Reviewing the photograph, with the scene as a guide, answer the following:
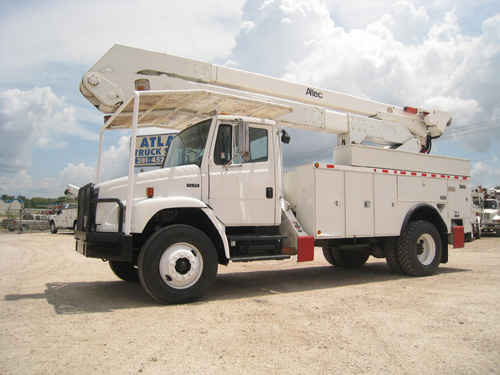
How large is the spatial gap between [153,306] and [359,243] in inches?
174

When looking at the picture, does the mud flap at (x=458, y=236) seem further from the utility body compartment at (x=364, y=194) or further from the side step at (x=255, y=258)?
the side step at (x=255, y=258)

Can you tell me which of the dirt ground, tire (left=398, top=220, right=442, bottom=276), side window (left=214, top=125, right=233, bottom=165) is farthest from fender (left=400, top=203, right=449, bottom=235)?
side window (left=214, top=125, right=233, bottom=165)

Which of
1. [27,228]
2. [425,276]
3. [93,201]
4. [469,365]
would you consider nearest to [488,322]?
[469,365]

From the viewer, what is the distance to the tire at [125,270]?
6.98 m

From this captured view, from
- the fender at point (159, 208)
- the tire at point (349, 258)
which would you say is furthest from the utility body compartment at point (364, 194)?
the fender at point (159, 208)

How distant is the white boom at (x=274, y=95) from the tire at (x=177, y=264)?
2416 mm

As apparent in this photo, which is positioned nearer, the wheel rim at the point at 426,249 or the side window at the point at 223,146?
the side window at the point at 223,146

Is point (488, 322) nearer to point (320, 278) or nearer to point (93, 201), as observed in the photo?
point (320, 278)

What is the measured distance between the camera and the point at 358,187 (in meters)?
7.57

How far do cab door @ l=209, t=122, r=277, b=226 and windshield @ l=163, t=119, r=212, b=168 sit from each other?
222 millimetres

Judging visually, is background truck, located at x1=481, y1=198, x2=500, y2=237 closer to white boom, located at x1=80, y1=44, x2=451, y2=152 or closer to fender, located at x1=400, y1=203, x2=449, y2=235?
white boom, located at x1=80, y1=44, x2=451, y2=152

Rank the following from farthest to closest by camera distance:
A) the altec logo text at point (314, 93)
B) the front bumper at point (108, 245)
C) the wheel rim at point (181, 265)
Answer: the altec logo text at point (314, 93), the wheel rim at point (181, 265), the front bumper at point (108, 245)

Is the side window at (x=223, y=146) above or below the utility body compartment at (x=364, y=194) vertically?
above

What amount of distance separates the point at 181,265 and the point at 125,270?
6.90 ft
